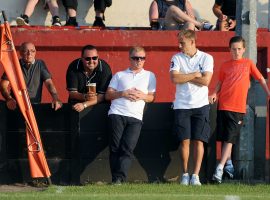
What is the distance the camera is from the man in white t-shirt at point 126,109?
13.6 m

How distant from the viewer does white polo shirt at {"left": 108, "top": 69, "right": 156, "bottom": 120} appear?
543 inches

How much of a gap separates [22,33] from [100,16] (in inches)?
74.5

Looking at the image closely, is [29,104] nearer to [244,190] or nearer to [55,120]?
[55,120]

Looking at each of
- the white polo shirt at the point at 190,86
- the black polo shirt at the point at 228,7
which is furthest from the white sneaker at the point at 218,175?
the black polo shirt at the point at 228,7

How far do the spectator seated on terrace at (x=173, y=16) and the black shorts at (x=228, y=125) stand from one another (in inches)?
109

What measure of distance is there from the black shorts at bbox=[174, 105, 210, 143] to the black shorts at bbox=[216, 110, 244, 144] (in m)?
0.27

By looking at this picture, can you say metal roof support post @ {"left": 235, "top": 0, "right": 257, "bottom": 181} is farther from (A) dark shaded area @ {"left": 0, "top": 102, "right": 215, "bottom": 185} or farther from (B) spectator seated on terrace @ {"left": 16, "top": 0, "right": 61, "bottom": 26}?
(B) spectator seated on terrace @ {"left": 16, "top": 0, "right": 61, "bottom": 26}

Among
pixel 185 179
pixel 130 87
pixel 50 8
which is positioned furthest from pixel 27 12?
pixel 185 179

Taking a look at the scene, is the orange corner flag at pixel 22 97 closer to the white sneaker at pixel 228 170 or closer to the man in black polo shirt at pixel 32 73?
the man in black polo shirt at pixel 32 73

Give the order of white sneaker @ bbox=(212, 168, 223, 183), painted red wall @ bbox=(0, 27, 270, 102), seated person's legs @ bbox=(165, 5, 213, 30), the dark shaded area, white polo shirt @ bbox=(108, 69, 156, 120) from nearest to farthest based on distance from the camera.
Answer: white sneaker @ bbox=(212, 168, 223, 183) < white polo shirt @ bbox=(108, 69, 156, 120) < the dark shaded area < painted red wall @ bbox=(0, 27, 270, 102) < seated person's legs @ bbox=(165, 5, 213, 30)

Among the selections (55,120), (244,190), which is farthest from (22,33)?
(244,190)

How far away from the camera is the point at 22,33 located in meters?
16.6

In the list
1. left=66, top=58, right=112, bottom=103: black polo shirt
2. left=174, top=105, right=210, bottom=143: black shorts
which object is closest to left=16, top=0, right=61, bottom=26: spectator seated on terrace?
left=66, top=58, right=112, bottom=103: black polo shirt

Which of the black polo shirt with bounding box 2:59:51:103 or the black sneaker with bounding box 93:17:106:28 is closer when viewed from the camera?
the black polo shirt with bounding box 2:59:51:103
